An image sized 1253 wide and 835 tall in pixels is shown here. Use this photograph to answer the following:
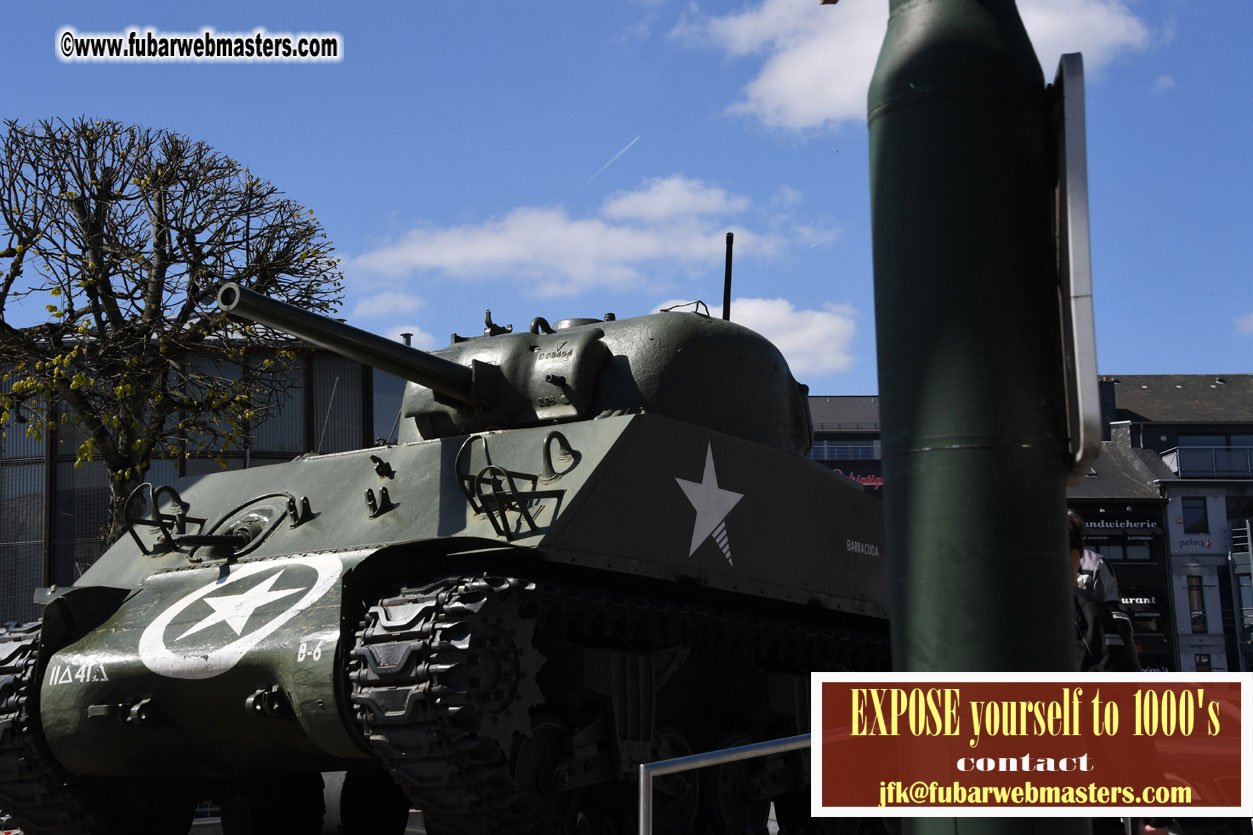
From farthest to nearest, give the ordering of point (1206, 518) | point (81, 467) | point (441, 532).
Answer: point (1206, 518) → point (81, 467) → point (441, 532)

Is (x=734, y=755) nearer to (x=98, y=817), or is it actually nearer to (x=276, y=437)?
(x=98, y=817)

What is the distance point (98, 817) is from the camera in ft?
28.5

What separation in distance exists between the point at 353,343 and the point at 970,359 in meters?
6.28

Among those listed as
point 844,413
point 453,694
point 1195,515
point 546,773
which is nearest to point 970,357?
point 453,694

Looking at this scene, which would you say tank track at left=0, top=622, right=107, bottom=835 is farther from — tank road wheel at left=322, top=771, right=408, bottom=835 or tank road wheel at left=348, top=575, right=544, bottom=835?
tank road wheel at left=348, top=575, right=544, bottom=835

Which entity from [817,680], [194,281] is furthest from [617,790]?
[194,281]

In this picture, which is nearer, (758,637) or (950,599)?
(950,599)

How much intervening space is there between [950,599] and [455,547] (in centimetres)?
515

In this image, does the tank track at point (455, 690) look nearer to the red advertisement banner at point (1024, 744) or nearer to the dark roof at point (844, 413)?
the red advertisement banner at point (1024, 744)

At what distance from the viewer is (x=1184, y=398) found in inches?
2539

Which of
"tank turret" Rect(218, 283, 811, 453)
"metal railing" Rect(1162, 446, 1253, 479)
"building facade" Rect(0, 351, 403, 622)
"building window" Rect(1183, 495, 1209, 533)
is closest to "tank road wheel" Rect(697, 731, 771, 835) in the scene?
"tank turret" Rect(218, 283, 811, 453)

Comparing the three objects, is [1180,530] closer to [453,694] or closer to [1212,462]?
[1212,462]

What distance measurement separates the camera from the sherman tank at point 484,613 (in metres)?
6.82

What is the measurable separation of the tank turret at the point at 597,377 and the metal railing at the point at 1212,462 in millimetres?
52763
